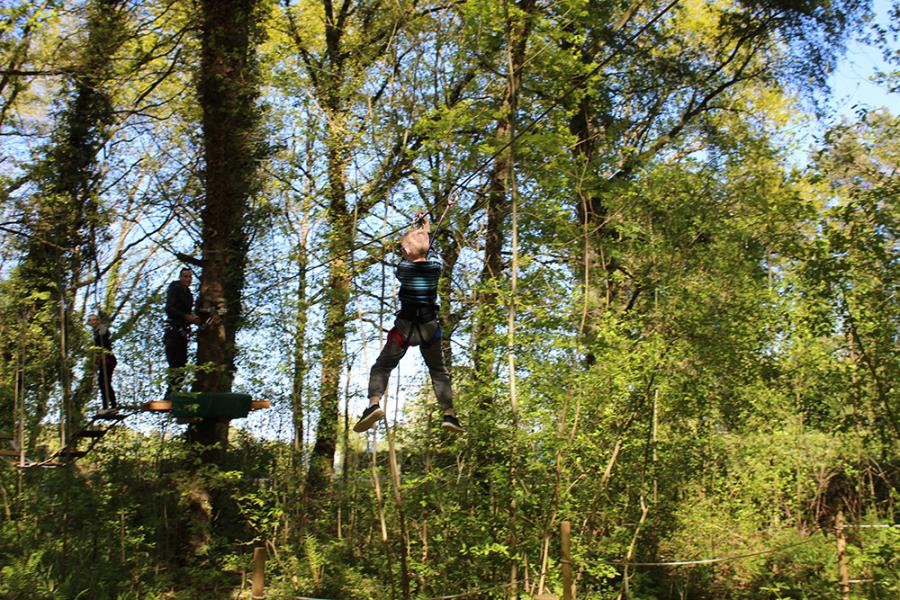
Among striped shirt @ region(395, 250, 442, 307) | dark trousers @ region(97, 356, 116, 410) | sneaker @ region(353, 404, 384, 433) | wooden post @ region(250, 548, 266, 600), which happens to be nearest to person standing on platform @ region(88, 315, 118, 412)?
dark trousers @ region(97, 356, 116, 410)

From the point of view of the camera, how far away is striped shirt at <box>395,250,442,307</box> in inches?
216

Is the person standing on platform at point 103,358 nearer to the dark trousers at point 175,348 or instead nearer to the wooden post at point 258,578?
the dark trousers at point 175,348

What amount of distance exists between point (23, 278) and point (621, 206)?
8612 millimetres

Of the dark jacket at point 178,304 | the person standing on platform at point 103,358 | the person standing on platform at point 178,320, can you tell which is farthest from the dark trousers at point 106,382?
the dark jacket at point 178,304

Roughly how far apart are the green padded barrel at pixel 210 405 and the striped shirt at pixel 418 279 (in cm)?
326

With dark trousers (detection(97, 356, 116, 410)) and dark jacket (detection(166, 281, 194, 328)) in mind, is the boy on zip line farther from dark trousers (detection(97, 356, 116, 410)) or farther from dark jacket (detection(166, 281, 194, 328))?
dark trousers (detection(97, 356, 116, 410))

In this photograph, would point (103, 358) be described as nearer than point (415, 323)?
No

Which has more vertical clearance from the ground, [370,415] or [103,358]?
[103,358]

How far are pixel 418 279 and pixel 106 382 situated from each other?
4607 millimetres

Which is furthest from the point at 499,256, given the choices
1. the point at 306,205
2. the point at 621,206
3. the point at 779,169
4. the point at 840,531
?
the point at 779,169

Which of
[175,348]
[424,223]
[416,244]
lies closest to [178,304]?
[175,348]

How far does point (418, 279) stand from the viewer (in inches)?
216

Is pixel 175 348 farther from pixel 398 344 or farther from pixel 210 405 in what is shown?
pixel 398 344

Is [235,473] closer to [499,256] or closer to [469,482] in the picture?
[469,482]
